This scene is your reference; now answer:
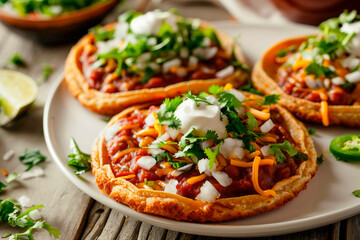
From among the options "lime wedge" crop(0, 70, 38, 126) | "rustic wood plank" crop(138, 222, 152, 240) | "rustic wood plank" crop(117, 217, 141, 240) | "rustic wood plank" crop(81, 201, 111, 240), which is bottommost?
"rustic wood plank" crop(81, 201, 111, 240)

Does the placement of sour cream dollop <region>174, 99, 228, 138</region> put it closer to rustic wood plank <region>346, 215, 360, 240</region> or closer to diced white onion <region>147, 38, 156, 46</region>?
rustic wood plank <region>346, 215, 360, 240</region>

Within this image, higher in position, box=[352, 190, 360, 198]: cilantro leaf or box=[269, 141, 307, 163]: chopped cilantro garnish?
box=[269, 141, 307, 163]: chopped cilantro garnish

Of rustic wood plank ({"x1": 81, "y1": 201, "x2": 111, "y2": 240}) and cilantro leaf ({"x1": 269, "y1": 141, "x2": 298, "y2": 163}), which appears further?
rustic wood plank ({"x1": 81, "y1": 201, "x2": 111, "y2": 240})

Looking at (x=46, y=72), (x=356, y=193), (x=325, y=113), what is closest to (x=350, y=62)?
(x=325, y=113)

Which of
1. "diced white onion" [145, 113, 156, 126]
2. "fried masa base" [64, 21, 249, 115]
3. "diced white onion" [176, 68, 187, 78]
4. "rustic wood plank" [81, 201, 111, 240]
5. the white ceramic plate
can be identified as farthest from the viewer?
"diced white onion" [176, 68, 187, 78]

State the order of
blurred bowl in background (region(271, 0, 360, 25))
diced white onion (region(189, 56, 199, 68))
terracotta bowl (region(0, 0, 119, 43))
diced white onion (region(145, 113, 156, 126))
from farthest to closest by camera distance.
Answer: terracotta bowl (region(0, 0, 119, 43)) → blurred bowl in background (region(271, 0, 360, 25)) → diced white onion (region(189, 56, 199, 68)) → diced white onion (region(145, 113, 156, 126))

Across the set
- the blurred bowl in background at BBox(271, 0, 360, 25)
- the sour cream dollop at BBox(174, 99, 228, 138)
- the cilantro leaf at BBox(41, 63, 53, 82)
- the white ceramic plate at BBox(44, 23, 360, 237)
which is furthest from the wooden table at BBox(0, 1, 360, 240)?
the blurred bowl in background at BBox(271, 0, 360, 25)
